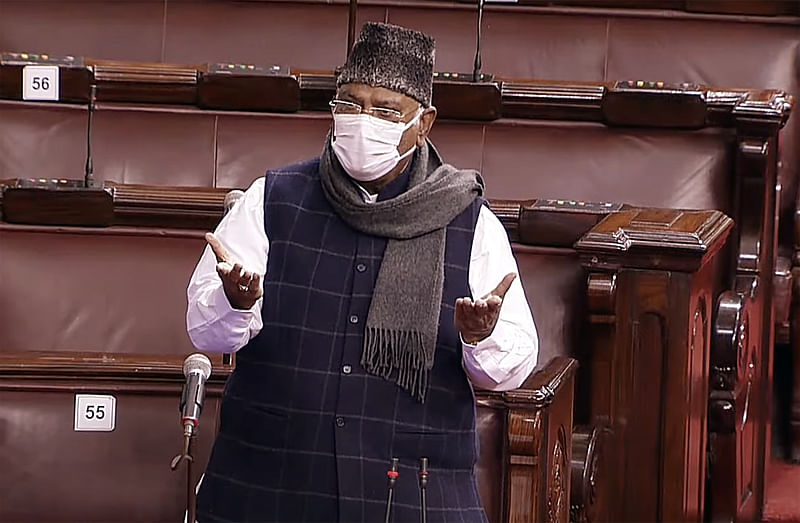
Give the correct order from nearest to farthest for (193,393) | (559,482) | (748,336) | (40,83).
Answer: (193,393)
(559,482)
(748,336)
(40,83)

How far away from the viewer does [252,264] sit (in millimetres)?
1238

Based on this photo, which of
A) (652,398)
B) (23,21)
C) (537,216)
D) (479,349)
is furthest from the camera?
(23,21)

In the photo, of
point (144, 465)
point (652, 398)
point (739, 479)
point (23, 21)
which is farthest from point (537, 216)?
point (23, 21)

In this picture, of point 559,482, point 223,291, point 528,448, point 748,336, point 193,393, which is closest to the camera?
point 193,393

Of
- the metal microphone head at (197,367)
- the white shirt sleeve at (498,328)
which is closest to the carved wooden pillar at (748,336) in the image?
the white shirt sleeve at (498,328)

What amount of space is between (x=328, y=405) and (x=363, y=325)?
72mm

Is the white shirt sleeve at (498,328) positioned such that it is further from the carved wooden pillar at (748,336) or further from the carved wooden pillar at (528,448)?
the carved wooden pillar at (748,336)

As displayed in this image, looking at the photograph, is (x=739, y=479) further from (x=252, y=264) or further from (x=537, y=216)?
(x=252, y=264)

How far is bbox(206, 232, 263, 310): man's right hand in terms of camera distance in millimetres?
1108

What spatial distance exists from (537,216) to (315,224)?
0.74 m

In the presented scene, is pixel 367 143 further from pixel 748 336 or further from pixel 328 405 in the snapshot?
pixel 748 336

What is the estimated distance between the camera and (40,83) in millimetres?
2260

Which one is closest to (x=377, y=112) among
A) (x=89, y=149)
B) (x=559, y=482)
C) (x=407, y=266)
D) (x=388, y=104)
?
(x=388, y=104)

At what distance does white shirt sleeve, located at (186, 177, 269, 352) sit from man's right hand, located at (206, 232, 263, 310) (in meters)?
0.02
